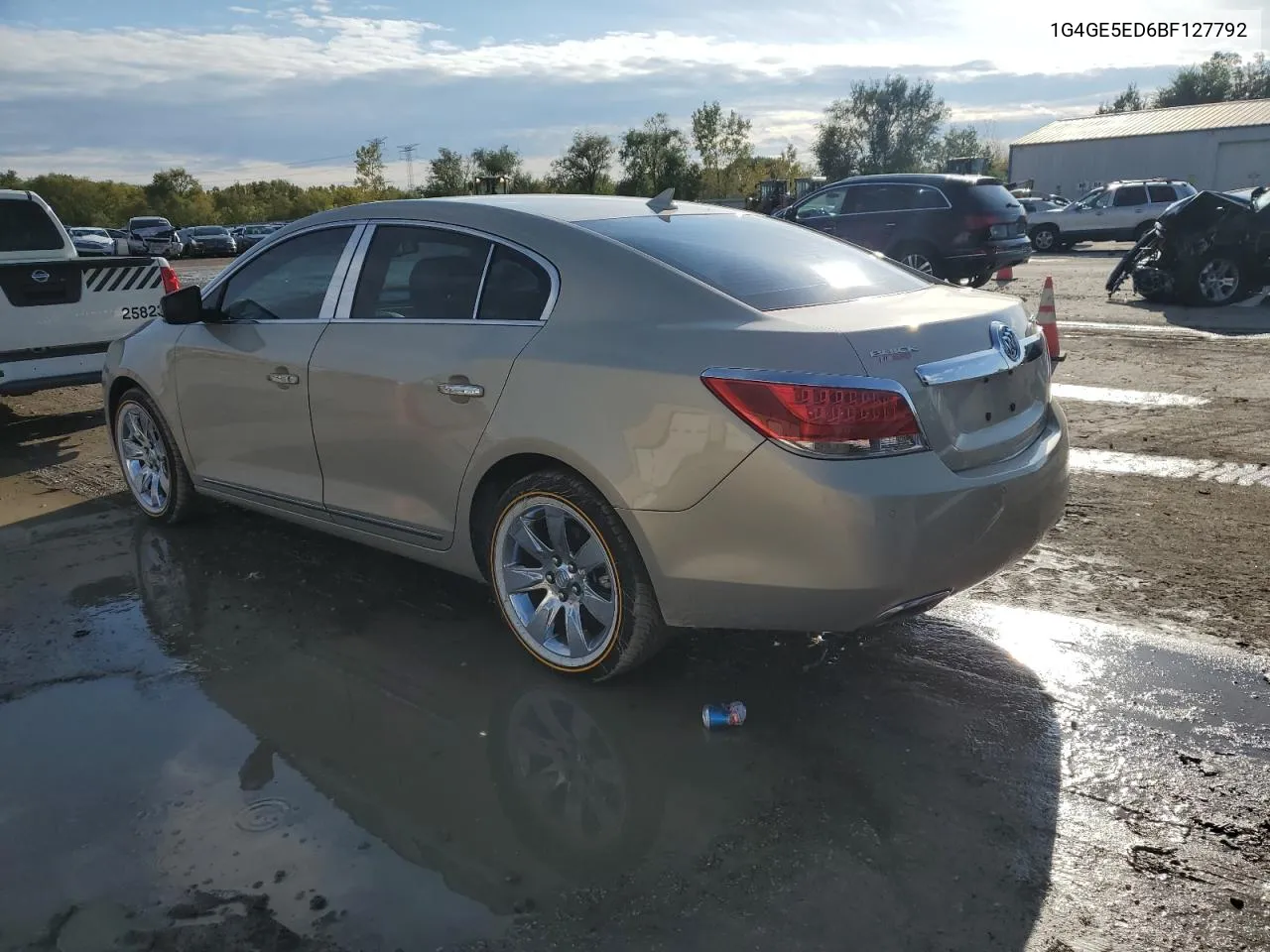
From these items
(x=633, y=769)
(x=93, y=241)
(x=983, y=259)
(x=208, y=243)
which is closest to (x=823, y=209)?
(x=983, y=259)

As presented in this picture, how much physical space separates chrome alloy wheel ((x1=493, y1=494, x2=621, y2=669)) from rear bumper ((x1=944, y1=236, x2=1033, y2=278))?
12969 mm

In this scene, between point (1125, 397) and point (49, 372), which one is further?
point (1125, 397)

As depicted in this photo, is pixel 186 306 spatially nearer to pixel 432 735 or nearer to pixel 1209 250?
pixel 432 735

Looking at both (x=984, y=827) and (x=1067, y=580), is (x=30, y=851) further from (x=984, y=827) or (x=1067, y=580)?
(x=1067, y=580)

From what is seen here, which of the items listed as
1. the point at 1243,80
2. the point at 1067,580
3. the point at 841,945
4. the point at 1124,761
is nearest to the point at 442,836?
the point at 841,945

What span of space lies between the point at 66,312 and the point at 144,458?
2973mm

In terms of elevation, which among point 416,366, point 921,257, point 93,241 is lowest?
point 921,257

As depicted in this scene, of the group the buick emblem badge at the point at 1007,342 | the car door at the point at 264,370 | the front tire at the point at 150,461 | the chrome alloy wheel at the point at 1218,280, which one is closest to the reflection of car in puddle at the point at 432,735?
the car door at the point at 264,370

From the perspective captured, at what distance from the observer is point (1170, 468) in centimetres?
618

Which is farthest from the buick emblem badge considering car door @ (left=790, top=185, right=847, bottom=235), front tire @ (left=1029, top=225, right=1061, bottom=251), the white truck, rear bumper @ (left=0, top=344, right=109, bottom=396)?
front tire @ (left=1029, top=225, right=1061, bottom=251)

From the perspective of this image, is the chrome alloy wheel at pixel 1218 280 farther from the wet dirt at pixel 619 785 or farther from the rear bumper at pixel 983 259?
the wet dirt at pixel 619 785

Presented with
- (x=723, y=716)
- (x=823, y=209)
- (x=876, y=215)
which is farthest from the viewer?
(x=823, y=209)

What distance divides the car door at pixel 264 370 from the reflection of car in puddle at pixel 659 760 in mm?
686

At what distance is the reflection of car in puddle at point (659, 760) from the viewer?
2693 millimetres
